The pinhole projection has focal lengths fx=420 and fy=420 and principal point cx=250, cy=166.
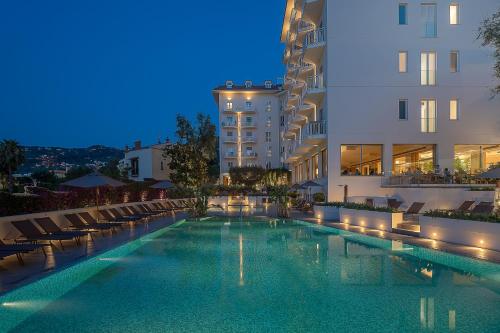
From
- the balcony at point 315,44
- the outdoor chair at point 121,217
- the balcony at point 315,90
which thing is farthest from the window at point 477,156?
the outdoor chair at point 121,217

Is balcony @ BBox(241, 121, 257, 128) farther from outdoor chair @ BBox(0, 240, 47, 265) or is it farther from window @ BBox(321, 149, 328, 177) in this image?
outdoor chair @ BBox(0, 240, 47, 265)

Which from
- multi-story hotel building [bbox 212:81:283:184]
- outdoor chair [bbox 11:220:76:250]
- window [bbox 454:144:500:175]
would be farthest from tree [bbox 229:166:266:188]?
outdoor chair [bbox 11:220:76:250]

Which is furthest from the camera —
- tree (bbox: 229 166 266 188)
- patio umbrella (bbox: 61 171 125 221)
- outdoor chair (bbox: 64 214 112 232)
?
tree (bbox: 229 166 266 188)

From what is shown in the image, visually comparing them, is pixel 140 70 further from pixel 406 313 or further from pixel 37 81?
pixel 406 313

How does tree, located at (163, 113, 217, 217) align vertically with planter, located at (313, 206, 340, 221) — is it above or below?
above

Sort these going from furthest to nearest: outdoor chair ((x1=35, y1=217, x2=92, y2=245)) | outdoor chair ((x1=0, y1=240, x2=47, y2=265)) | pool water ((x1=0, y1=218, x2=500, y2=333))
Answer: outdoor chair ((x1=35, y1=217, x2=92, y2=245))
outdoor chair ((x1=0, y1=240, x2=47, y2=265))
pool water ((x1=0, y1=218, x2=500, y2=333))

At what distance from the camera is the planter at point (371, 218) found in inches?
581

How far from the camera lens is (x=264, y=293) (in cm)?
762

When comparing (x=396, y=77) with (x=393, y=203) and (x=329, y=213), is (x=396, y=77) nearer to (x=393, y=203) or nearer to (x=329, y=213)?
(x=393, y=203)

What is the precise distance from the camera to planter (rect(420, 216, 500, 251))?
403 inches

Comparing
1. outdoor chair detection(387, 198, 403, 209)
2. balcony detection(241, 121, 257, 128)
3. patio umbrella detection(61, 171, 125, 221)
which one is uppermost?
balcony detection(241, 121, 257, 128)

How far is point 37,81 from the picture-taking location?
163500mm

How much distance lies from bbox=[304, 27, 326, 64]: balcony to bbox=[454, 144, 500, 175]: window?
10.1 m

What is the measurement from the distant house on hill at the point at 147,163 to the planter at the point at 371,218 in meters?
30.5
